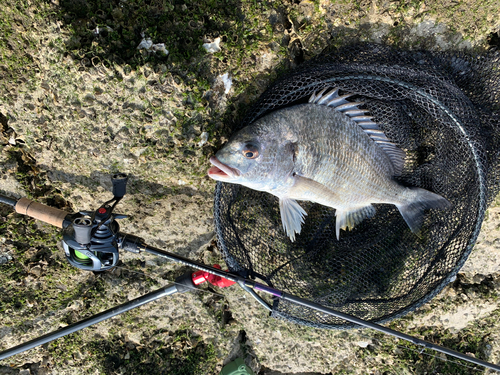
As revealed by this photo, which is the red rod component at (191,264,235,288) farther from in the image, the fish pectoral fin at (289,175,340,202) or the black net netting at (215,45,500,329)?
the fish pectoral fin at (289,175,340,202)

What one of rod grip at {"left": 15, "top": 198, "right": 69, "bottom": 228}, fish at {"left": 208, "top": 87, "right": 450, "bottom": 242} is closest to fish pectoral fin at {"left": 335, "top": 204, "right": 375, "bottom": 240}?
fish at {"left": 208, "top": 87, "right": 450, "bottom": 242}

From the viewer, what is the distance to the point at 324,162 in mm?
2588

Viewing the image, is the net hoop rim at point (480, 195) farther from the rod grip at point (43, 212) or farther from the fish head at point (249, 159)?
the rod grip at point (43, 212)

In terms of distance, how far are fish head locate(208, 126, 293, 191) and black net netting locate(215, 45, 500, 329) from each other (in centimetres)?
24

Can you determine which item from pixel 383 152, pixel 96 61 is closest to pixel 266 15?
pixel 96 61

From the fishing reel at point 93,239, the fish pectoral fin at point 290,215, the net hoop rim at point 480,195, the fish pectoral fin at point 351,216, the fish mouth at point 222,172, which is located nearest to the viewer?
the fishing reel at point 93,239

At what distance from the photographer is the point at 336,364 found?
155 inches

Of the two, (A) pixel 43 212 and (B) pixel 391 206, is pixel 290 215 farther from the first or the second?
(A) pixel 43 212

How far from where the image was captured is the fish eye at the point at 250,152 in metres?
2.30

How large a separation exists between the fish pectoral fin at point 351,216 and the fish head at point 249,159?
2.98 ft

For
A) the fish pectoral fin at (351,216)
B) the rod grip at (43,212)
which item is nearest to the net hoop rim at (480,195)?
the fish pectoral fin at (351,216)

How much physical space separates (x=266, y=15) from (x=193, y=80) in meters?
0.83

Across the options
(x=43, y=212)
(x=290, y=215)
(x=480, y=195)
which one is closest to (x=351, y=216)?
(x=290, y=215)

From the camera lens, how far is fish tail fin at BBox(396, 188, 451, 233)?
290cm
